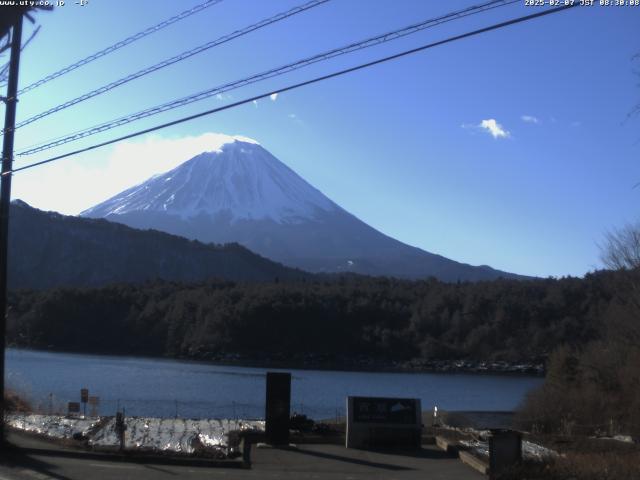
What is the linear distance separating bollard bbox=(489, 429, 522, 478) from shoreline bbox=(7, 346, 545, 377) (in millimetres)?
62750

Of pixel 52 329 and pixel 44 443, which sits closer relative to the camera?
pixel 44 443

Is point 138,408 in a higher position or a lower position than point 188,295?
lower

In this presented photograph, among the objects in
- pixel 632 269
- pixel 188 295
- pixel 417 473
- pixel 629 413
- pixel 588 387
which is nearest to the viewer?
pixel 417 473

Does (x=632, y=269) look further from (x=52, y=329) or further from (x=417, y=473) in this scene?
(x=52, y=329)

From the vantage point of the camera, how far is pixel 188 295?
96.7m

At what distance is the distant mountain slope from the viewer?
127625 mm

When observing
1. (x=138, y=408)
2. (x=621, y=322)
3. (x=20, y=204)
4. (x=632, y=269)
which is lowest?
(x=138, y=408)

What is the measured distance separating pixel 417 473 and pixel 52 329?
278ft

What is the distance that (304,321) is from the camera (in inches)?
3487

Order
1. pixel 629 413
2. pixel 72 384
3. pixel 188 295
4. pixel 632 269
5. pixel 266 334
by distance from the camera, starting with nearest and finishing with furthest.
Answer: pixel 629 413, pixel 632 269, pixel 72 384, pixel 266 334, pixel 188 295

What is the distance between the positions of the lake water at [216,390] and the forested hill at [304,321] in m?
12.5

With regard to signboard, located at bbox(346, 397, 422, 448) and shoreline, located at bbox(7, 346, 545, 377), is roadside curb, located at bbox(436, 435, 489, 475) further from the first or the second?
shoreline, located at bbox(7, 346, 545, 377)

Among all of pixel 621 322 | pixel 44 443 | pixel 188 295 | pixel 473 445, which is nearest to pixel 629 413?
pixel 621 322

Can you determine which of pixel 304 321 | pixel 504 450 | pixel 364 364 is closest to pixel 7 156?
pixel 504 450
